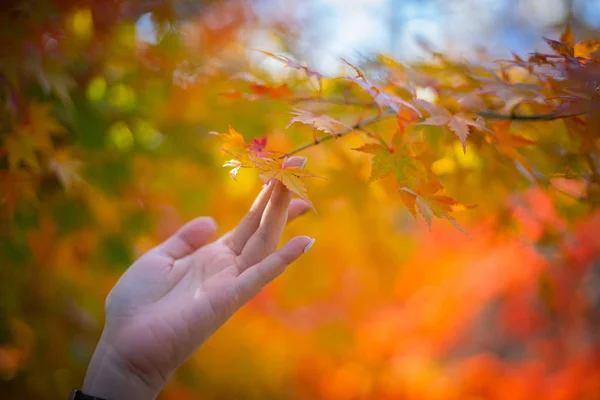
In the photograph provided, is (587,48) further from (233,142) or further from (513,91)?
(233,142)

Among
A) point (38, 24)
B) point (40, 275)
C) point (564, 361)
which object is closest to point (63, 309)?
point (40, 275)

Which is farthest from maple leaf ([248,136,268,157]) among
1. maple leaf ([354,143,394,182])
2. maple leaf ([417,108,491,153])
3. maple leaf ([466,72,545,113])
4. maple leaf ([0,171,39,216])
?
maple leaf ([0,171,39,216])

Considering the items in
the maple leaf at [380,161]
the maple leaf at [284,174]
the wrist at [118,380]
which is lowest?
the wrist at [118,380]

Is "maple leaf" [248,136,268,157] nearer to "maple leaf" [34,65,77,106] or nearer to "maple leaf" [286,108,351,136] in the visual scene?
"maple leaf" [286,108,351,136]

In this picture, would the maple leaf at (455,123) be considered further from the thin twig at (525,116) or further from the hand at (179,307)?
the hand at (179,307)

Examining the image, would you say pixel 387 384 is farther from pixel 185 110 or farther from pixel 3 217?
pixel 3 217

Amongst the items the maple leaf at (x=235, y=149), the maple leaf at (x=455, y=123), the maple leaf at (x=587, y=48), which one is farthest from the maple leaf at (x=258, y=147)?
the maple leaf at (x=587, y=48)

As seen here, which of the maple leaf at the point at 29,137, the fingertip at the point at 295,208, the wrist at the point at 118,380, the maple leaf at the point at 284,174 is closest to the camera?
the maple leaf at the point at 284,174

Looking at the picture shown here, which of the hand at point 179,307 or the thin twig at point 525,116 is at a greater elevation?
the thin twig at point 525,116

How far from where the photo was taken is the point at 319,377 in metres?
2.96

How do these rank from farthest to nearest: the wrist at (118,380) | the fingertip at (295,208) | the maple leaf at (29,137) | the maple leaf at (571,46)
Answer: the maple leaf at (29,137), the fingertip at (295,208), the wrist at (118,380), the maple leaf at (571,46)

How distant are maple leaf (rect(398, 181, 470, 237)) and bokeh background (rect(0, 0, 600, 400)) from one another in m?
0.40

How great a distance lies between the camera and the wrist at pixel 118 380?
102 cm

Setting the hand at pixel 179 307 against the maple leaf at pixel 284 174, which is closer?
the maple leaf at pixel 284 174
